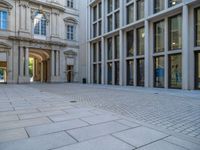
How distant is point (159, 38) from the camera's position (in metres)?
17.2

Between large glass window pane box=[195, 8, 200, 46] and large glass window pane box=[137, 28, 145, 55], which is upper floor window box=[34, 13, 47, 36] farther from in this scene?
large glass window pane box=[195, 8, 200, 46]

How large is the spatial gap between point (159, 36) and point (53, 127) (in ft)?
50.9

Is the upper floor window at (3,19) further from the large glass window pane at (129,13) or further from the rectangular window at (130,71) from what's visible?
the rectangular window at (130,71)

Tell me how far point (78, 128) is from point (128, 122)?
1.43 meters

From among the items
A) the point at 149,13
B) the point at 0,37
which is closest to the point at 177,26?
the point at 149,13

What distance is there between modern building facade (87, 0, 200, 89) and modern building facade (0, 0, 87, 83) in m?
6.05

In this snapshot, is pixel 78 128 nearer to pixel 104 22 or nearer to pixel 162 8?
pixel 162 8

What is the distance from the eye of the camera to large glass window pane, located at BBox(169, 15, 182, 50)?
1525cm

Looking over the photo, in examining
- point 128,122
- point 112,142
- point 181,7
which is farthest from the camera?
point 181,7

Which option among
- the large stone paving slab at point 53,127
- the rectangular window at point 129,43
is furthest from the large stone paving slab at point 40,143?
the rectangular window at point 129,43

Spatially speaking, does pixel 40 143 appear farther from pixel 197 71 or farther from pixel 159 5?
pixel 159 5

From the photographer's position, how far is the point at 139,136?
12.3 ft

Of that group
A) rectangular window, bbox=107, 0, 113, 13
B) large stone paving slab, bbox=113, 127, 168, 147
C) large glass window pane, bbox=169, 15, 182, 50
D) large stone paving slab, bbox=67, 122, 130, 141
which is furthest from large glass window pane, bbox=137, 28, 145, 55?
large stone paving slab, bbox=113, 127, 168, 147

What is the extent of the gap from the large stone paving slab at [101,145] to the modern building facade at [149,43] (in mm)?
12439
